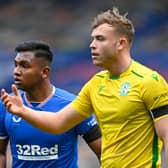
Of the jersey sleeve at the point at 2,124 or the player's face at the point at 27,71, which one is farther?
the jersey sleeve at the point at 2,124

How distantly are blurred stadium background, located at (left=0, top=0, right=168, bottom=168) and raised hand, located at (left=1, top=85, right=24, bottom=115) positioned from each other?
4.55 meters

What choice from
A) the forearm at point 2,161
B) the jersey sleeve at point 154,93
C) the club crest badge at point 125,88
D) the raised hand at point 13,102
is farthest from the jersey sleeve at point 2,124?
the jersey sleeve at point 154,93

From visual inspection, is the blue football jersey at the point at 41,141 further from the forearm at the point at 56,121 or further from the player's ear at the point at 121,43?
the player's ear at the point at 121,43

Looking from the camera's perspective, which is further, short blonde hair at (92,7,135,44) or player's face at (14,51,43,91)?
player's face at (14,51,43,91)

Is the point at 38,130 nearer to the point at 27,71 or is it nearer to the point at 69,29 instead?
the point at 27,71

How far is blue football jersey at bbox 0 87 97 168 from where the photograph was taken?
5648 mm

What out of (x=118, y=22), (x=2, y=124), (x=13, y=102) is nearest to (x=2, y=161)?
(x=2, y=124)

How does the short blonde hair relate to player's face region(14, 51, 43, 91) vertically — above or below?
above

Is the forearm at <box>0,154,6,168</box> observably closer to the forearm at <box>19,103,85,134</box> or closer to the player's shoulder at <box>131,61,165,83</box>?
the forearm at <box>19,103,85,134</box>

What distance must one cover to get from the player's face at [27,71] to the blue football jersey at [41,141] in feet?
0.51

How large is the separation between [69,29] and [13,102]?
4887 millimetres

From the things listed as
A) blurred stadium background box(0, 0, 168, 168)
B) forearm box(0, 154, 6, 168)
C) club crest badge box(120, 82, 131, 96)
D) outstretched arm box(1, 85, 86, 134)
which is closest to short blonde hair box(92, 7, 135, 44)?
club crest badge box(120, 82, 131, 96)

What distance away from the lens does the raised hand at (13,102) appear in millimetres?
5168

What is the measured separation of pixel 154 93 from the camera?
489 centimetres
